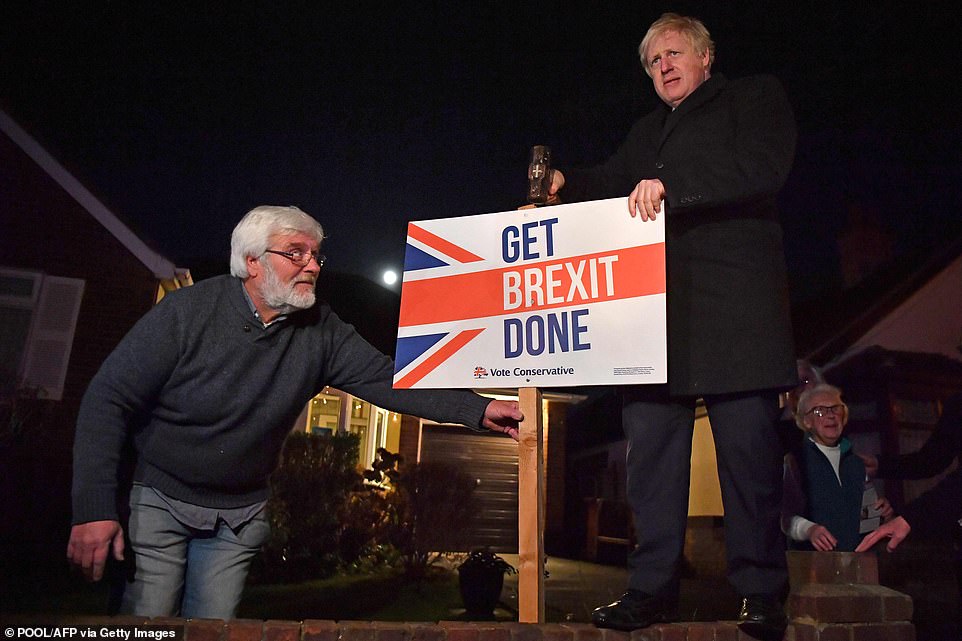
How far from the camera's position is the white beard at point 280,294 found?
2.55 metres

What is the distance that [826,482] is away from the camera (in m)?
3.53

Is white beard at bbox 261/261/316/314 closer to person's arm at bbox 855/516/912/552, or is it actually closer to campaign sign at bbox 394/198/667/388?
campaign sign at bbox 394/198/667/388

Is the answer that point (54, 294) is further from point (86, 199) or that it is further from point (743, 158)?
point (743, 158)

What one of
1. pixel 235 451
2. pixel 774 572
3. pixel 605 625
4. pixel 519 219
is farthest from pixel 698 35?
pixel 235 451

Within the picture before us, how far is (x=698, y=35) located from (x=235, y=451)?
8.15ft

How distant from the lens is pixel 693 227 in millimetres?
2430

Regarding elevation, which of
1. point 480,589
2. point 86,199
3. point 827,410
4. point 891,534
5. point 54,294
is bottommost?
point 480,589

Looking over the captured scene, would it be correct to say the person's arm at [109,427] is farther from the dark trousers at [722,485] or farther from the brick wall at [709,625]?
the dark trousers at [722,485]

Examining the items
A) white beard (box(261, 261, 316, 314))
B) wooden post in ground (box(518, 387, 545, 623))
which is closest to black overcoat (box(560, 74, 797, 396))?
wooden post in ground (box(518, 387, 545, 623))

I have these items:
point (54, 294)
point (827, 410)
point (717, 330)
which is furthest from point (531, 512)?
point (54, 294)

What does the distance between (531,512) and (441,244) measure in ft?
3.81

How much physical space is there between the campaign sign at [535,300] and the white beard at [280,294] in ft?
1.38

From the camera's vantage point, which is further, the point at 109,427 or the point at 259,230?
the point at 259,230

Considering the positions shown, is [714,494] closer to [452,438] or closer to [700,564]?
[700,564]
